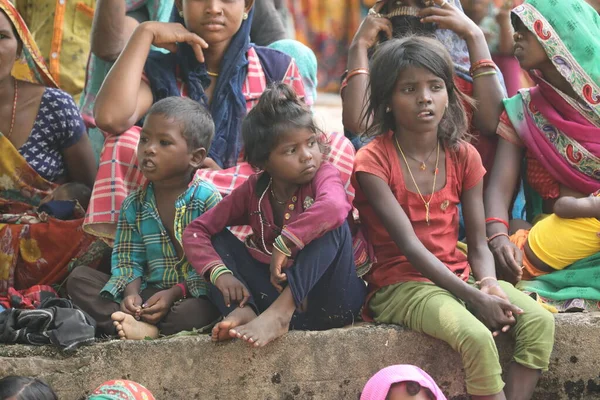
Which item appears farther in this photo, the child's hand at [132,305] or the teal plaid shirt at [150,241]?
the teal plaid shirt at [150,241]

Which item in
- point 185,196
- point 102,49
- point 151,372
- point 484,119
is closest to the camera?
point 151,372

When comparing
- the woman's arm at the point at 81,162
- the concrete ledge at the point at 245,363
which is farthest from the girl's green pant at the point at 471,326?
the woman's arm at the point at 81,162

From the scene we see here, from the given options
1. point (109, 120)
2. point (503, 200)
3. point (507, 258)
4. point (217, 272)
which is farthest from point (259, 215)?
point (503, 200)

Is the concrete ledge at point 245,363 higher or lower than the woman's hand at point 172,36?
lower

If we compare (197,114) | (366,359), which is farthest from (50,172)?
(366,359)

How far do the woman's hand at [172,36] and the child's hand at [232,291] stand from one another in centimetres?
129

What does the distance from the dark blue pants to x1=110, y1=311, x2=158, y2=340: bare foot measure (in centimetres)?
30

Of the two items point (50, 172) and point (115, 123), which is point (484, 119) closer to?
point (115, 123)

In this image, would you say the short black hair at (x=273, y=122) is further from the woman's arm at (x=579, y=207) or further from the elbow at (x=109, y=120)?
the woman's arm at (x=579, y=207)

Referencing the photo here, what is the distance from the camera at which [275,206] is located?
4055 millimetres

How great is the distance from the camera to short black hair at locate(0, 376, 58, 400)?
11.3 ft

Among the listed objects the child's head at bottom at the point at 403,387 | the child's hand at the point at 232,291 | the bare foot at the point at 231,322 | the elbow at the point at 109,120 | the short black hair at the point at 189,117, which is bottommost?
the child's head at bottom at the point at 403,387

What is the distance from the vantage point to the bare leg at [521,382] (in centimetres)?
375

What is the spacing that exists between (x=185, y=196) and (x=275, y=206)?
1.41ft
